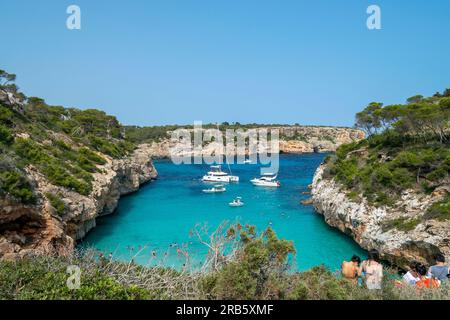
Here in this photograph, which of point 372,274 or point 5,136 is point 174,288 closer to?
point 372,274

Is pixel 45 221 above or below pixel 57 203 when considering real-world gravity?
below

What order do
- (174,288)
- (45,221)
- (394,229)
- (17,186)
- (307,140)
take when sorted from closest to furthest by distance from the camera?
(174,288) → (17,186) → (45,221) → (394,229) → (307,140)

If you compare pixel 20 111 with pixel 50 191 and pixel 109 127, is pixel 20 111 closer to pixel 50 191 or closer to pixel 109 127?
pixel 50 191

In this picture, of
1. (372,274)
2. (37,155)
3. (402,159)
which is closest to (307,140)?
(402,159)

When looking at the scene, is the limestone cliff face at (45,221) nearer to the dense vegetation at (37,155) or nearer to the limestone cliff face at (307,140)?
the dense vegetation at (37,155)
